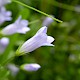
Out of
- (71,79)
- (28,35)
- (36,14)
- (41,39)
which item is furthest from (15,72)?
(41,39)

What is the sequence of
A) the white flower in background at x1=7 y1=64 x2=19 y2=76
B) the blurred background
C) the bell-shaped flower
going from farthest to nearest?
the blurred background → the white flower in background at x1=7 y1=64 x2=19 y2=76 → the bell-shaped flower

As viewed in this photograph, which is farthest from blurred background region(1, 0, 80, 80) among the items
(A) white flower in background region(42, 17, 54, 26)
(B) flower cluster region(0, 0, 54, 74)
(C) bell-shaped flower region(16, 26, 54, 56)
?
(C) bell-shaped flower region(16, 26, 54, 56)

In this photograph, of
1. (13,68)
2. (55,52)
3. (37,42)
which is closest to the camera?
(37,42)

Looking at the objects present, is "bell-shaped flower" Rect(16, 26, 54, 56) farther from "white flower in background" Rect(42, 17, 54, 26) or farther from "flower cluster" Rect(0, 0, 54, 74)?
"white flower in background" Rect(42, 17, 54, 26)

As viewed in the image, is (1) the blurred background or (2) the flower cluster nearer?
(2) the flower cluster

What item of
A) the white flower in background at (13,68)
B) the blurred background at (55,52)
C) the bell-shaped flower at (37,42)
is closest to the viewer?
the bell-shaped flower at (37,42)

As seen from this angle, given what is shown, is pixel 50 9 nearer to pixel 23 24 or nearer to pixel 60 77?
pixel 60 77

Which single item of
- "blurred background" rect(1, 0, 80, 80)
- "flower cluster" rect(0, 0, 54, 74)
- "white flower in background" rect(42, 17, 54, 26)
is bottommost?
"blurred background" rect(1, 0, 80, 80)

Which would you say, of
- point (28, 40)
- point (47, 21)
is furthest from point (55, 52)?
point (28, 40)

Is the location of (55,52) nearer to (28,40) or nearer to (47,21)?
(47,21)

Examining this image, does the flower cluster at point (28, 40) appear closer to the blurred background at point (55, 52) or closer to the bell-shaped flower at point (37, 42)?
the bell-shaped flower at point (37, 42)

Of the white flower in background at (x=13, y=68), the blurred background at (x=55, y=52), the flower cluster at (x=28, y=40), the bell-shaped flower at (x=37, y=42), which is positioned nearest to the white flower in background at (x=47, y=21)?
the blurred background at (x=55, y=52)
